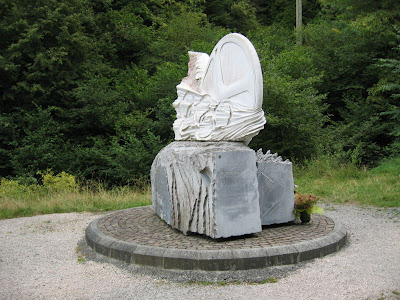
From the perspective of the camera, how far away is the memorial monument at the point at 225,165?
18.4ft

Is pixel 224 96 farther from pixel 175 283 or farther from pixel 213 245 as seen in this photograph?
pixel 175 283

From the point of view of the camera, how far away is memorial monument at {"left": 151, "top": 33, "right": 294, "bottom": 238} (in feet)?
18.4

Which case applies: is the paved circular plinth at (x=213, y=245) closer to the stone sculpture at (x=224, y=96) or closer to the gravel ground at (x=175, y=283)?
the gravel ground at (x=175, y=283)

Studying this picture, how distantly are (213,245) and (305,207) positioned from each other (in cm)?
184

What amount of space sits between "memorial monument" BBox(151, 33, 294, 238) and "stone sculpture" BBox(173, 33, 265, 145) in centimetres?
1

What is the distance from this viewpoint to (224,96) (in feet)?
21.2

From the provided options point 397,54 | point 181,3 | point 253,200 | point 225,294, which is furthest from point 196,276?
point 181,3

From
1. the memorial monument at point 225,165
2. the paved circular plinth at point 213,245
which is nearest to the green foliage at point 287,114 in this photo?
the memorial monument at point 225,165

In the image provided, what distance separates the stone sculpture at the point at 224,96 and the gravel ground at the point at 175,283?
7.15 feet

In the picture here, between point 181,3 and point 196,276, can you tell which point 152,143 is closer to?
point 196,276

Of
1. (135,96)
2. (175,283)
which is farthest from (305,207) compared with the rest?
(135,96)

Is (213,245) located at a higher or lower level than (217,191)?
lower

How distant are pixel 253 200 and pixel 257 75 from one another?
176 cm

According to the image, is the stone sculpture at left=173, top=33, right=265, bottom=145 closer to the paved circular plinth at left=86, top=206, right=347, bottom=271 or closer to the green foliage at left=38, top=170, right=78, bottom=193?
the paved circular plinth at left=86, top=206, right=347, bottom=271
